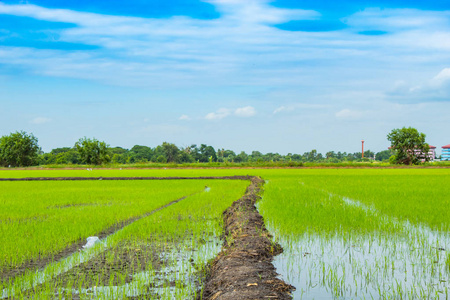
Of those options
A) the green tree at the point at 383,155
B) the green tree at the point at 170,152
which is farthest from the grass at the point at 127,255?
the green tree at the point at 383,155

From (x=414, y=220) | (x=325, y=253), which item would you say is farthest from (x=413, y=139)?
(x=325, y=253)

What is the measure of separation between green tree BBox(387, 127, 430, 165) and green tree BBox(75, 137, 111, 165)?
3543 cm

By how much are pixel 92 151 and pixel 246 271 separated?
43.9m

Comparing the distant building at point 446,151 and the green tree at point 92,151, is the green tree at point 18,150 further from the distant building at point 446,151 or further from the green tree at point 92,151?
the distant building at point 446,151

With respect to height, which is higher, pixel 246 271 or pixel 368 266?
pixel 246 271

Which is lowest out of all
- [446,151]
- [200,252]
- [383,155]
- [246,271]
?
[200,252]

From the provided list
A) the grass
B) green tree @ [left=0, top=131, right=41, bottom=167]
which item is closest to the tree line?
green tree @ [left=0, top=131, right=41, bottom=167]

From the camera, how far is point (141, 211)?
28.8ft

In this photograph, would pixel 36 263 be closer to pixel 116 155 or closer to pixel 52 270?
pixel 52 270

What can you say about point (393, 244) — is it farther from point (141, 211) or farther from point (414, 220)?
point (141, 211)

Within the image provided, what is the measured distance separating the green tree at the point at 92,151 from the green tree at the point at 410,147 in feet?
116

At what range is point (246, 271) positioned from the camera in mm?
3686

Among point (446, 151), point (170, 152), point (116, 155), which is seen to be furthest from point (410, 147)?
point (446, 151)

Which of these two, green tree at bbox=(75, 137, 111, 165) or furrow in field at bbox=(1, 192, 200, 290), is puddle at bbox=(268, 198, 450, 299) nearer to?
furrow in field at bbox=(1, 192, 200, 290)
